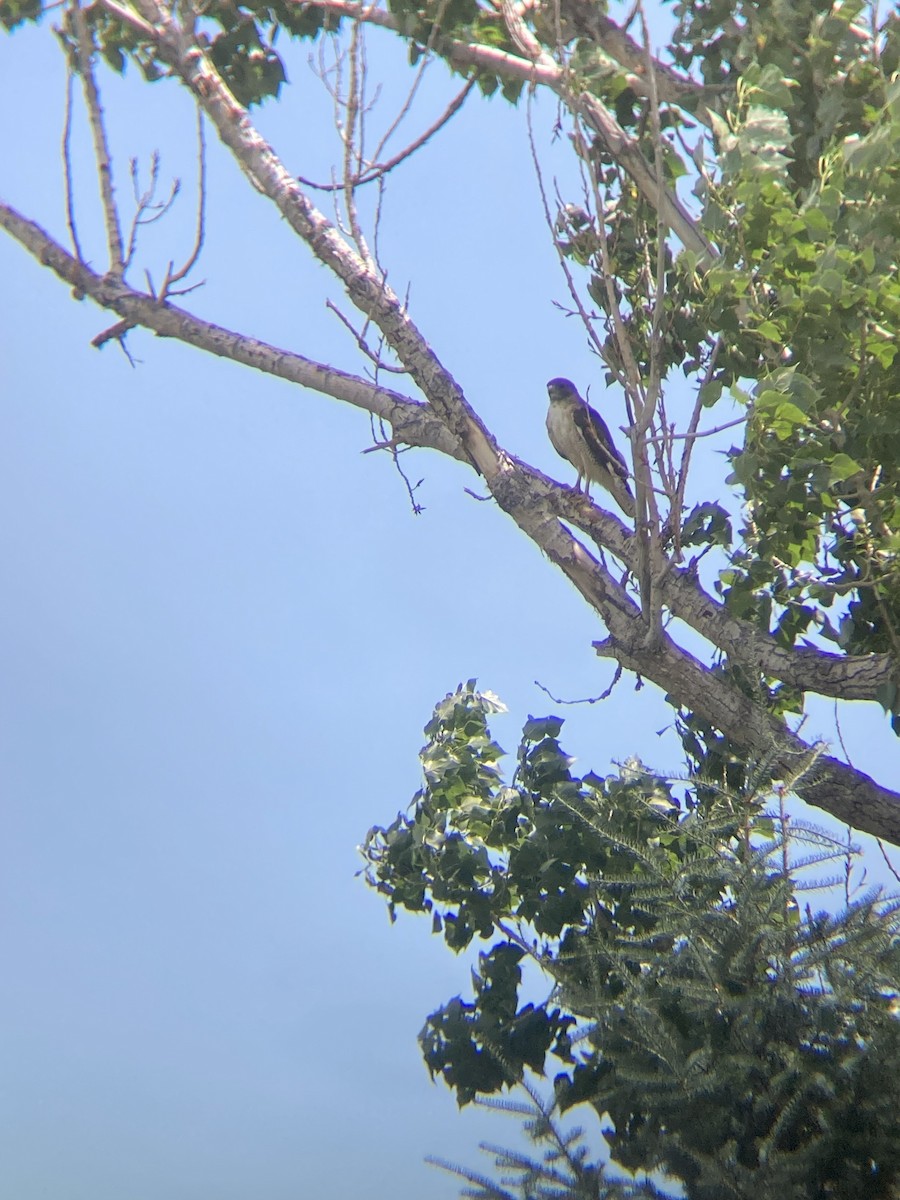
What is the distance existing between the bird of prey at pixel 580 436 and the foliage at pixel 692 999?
6.47 ft

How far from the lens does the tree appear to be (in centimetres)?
259

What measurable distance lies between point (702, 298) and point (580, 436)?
2.13 m

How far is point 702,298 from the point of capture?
9.65ft

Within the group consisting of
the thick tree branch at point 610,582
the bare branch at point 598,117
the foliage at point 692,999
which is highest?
the bare branch at point 598,117

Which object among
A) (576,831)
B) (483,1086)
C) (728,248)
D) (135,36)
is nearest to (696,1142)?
(483,1086)

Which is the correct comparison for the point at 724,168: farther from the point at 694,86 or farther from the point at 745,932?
the point at 745,932

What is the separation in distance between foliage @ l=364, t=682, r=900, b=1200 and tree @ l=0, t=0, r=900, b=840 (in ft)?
1.12

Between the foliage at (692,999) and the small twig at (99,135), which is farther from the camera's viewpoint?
the small twig at (99,135)

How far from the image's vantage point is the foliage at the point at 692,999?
7.54 feet

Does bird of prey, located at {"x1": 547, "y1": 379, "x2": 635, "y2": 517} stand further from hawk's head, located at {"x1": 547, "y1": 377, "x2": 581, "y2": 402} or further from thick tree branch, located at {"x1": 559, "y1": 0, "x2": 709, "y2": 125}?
thick tree branch, located at {"x1": 559, "y1": 0, "x2": 709, "y2": 125}

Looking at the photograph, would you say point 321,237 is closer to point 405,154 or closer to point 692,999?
point 405,154

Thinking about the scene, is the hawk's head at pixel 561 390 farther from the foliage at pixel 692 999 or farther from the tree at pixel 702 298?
the foliage at pixel 692 999

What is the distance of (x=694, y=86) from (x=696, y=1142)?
10.4 feet

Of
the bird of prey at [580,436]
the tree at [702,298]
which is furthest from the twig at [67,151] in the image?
the bird of prey at [580,436]
